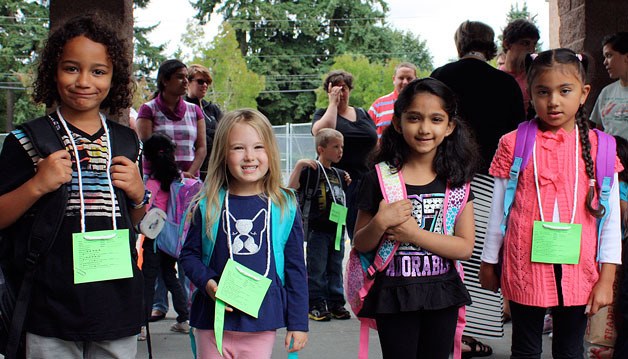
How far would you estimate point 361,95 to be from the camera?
137 feet

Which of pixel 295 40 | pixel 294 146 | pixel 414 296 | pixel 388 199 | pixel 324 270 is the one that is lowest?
pixel 324 270

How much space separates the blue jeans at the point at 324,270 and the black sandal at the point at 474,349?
1.62 meters

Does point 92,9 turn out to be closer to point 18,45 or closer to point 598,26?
point 598,26

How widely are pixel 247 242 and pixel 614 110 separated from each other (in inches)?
126

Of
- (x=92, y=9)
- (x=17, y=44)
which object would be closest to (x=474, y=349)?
(x=92, y=9)

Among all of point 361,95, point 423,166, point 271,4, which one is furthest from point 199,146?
point 271,4

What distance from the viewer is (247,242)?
9.58 ft

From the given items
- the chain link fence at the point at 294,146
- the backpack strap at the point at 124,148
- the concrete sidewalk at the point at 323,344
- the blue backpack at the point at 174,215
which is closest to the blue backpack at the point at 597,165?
the backpack strap at the point at 124,148

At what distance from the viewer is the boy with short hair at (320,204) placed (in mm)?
5832

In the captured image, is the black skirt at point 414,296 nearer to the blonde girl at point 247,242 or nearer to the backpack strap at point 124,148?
the blonde girl at point 247,242

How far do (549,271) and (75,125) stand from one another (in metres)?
2.04

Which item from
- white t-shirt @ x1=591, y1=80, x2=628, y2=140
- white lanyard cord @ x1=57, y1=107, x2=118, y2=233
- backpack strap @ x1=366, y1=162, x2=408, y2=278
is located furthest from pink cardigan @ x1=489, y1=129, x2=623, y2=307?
white t-shirt @ x1=591, y1=80, x2=628, y2=140

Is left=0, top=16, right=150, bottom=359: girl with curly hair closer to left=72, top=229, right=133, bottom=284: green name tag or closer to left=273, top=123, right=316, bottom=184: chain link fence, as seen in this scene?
left=72, top=229, right=133, bottom=284: green name tag

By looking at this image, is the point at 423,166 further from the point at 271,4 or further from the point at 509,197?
the point at 271,4
